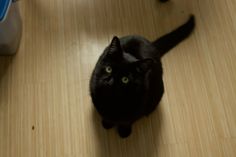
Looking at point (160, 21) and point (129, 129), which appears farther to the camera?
point (160, 21)

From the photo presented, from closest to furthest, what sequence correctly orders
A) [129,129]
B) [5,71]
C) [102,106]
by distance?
1. [102,106]
2. [129,129]
3. [5,71]

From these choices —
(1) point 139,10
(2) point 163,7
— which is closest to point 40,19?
(1) point 139,10

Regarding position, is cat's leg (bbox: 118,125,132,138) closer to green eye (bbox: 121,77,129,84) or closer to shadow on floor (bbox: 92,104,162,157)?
shadow on floor (bbox: 92,104,162,157)

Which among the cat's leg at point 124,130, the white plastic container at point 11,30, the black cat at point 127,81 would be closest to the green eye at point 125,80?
the black cat at point 127,81

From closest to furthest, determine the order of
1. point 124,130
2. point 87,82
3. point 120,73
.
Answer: point 120,73
point 124,130
point 87,82

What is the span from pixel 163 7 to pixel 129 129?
0.58m

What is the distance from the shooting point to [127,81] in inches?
35.0

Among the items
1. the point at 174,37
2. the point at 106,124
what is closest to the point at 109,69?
the point at 106,124

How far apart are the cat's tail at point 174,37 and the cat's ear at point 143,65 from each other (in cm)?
35

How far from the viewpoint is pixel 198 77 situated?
4.36 ft

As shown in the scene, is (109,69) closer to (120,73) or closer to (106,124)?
(120,73)

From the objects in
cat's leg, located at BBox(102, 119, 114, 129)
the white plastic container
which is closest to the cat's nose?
cat's leg, located at BBox(102, 119, 114, 129)

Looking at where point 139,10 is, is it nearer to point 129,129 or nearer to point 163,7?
A: point 163,7

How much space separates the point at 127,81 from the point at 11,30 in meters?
0.59
